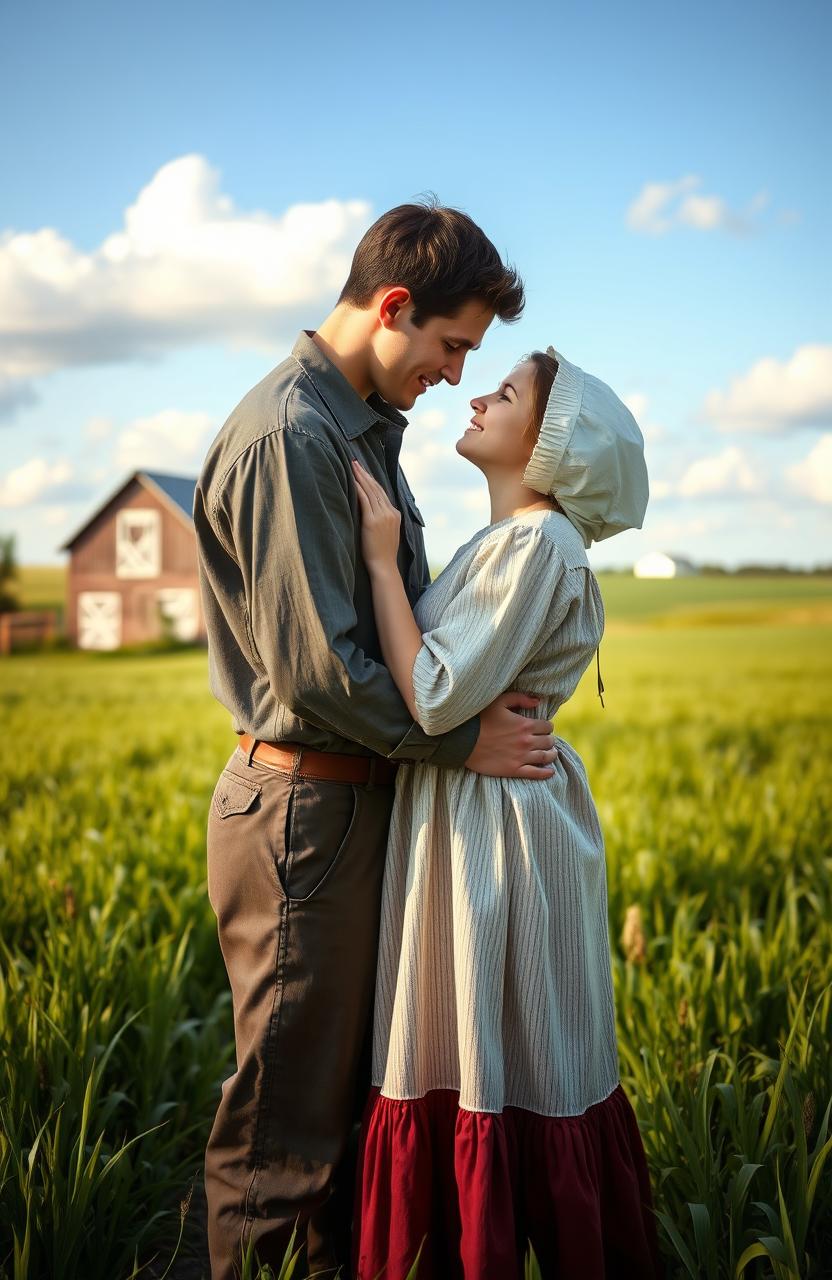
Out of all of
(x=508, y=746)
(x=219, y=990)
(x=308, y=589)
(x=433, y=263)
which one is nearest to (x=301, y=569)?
(x=308, y=589)

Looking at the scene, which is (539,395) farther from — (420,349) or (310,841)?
(310,841)

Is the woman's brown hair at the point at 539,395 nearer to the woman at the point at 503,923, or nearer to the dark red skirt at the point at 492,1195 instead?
the woman at the point at 503,923

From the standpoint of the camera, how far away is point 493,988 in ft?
5.73

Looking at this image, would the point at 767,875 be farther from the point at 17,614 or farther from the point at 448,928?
the point at 17,614

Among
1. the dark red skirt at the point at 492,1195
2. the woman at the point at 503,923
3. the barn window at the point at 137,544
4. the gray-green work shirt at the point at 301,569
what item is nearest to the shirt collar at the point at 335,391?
the gray-green work shirt at the point at 301,569

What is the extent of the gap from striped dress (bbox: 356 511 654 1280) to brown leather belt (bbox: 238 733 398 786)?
6 centimetres

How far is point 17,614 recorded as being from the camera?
24.7ft

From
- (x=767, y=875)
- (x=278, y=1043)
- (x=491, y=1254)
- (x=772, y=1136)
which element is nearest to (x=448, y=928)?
(x=278, y=1043)

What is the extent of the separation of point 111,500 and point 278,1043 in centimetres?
611

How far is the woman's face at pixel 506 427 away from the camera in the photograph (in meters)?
1.83

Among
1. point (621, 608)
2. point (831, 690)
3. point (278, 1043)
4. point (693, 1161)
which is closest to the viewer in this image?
point (278, 1043)

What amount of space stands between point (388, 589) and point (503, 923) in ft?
1.90

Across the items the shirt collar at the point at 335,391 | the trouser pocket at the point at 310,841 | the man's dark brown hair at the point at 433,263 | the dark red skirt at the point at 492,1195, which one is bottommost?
the dark red skirt at the point at 492,1195

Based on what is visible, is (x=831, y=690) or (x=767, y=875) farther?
(x=831, y=690)
